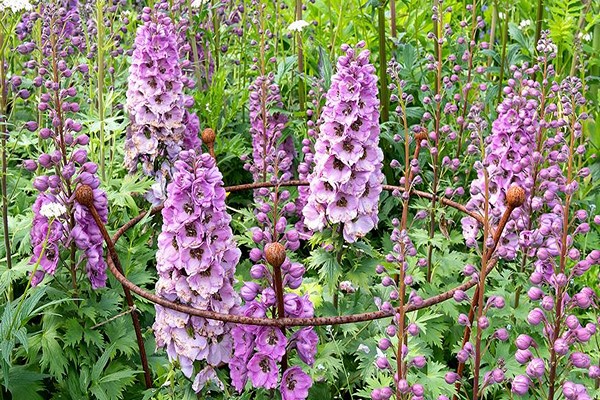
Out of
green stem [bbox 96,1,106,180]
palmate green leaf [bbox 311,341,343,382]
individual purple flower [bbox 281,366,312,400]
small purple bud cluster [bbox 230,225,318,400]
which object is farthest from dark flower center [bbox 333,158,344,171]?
green stem [bbox 96,1,106,180]

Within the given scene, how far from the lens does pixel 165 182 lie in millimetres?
3375

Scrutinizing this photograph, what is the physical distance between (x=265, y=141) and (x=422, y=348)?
3.97ft

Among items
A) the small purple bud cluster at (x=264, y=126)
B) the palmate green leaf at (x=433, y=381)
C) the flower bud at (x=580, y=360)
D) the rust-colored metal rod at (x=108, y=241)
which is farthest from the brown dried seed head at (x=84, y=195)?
the flower bud at (x=580, y=360)

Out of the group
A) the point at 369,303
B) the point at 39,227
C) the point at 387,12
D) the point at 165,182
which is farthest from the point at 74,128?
the point at 387,12

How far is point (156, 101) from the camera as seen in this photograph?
3.31 m

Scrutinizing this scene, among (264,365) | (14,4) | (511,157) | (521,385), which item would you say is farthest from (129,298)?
(511,157)

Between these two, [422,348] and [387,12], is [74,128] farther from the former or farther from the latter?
[387,12]

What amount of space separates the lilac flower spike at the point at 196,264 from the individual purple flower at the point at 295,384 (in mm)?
190

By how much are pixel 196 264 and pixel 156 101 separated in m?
1.25

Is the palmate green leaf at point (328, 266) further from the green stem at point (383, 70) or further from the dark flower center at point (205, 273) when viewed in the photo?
the green stem at point (383, 70)

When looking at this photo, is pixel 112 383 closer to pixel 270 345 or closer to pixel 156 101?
pixel 270 345

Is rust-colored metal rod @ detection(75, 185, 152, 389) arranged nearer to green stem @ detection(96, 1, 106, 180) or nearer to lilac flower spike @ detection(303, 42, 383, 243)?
lilac flower spike @ detection(303, 42, 383, 243)

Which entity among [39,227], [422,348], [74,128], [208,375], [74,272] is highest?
[74,128]

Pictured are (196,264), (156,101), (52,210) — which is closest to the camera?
(196,264)
